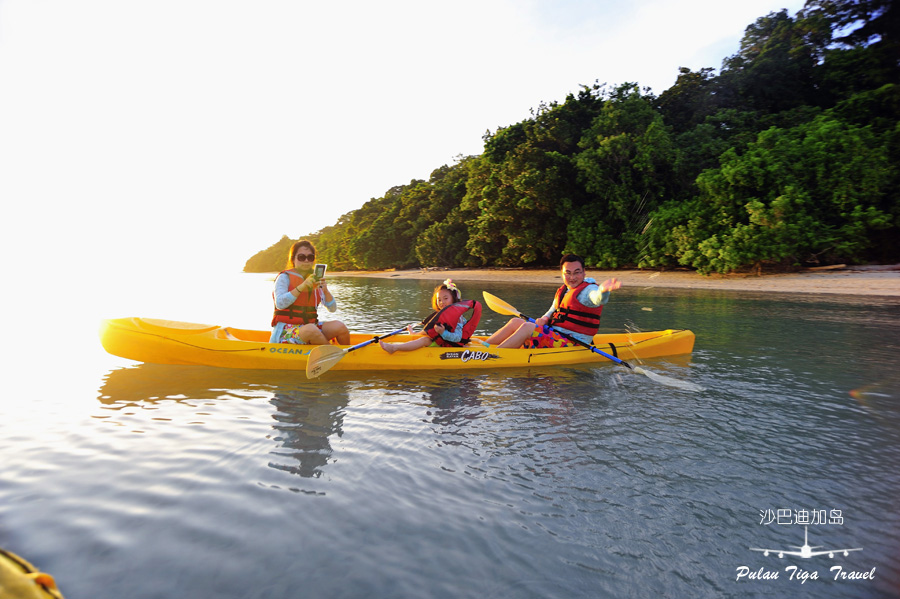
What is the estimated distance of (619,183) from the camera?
26.1m

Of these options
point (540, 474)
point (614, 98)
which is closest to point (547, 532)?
point (540, 474)

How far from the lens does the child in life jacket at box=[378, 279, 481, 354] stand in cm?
643

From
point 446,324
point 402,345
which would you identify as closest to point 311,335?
point 402,345

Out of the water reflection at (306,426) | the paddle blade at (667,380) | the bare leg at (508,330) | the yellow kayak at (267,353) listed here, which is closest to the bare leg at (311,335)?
the yellow kayak at (267,353)

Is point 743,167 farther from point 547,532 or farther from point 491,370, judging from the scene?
point 547,532

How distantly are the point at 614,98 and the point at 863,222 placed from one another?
1380cm

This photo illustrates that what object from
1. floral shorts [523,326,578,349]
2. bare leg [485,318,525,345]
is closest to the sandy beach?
floral shorts [523,326,578,349]

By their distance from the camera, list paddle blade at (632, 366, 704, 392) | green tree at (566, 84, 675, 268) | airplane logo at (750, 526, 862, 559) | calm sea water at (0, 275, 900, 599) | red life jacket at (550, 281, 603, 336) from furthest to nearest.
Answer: green tree at (566, 84, 675, 268) < red life jacket at (550, 281, 603, 336) < paddle blade at (632, 366, 704, 392) < airplane logo at (750, 526, 862, 559) < calm sea water at (0, 275, 900, 599)

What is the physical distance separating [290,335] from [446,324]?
2.17m

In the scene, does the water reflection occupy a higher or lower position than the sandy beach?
lower

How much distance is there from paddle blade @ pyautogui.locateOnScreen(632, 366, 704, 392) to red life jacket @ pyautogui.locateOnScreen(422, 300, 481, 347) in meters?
2.35

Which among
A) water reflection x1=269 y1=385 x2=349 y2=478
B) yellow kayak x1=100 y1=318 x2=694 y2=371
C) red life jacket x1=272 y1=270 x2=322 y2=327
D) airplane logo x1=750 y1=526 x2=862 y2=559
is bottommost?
airplane logo x1=750 y1=526 x2=862 y2=559

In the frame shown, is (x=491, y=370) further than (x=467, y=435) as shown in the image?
Yes

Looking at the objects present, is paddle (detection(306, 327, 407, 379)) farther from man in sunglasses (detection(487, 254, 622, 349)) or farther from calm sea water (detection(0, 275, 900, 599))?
man in sunglasses (detection(487, 254, 622, 349))
